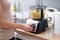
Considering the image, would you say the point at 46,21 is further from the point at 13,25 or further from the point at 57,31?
the point at 13,25

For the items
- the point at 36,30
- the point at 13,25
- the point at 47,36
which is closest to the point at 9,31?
the point at 13,25

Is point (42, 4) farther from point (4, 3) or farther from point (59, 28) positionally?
point (4, 3)

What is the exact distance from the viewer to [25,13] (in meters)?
2.10

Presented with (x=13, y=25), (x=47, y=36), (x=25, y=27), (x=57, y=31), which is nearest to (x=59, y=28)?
(x=57, y=31)

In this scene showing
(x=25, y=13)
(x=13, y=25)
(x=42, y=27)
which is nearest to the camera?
(x=13, y=25)

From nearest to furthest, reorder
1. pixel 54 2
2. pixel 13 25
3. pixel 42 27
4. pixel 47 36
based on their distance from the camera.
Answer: pixel 13 25
pixel 47 36
pixel 42 27
pixel 54 2

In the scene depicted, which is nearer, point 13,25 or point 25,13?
point 13,25

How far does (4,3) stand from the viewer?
4.83ft

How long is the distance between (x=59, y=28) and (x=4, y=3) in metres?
0.72

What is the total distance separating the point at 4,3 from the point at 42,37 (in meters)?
0.58

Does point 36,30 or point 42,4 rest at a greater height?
point 42,4

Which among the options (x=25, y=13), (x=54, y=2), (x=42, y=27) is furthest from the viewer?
(x=25, y=13)

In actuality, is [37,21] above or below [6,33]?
above

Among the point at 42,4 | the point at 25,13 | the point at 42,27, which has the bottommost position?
the point at 42,27
